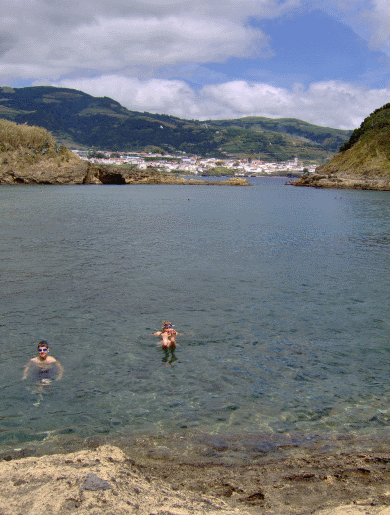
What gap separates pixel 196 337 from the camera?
45.6 feet

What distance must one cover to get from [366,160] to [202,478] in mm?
121317

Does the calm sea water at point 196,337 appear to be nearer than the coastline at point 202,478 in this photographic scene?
No

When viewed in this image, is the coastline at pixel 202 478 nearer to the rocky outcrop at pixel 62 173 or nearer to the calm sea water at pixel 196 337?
the calm sea water at pixel 196 337

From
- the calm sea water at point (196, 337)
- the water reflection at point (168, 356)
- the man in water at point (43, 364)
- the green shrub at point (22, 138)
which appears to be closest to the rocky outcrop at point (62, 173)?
the green shrub at point (22, 138)

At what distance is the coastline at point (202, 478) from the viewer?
5734mm

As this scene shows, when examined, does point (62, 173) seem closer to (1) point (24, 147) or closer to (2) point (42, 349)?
(1) point (24, 147)

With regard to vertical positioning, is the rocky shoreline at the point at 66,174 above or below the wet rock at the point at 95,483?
above

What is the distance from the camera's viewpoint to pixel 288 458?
7598 millimetres

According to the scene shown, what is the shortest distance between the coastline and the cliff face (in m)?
111

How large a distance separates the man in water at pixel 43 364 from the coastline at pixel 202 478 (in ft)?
11.5

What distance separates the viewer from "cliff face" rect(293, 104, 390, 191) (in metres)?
108

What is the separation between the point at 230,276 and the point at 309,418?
504 inches

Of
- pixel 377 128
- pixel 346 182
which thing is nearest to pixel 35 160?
pixel 346 182

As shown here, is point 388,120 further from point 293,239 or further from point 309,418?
point 309,418
